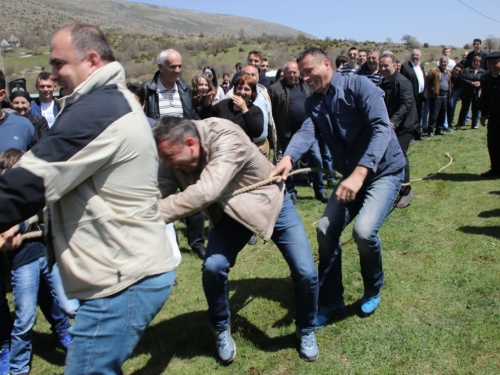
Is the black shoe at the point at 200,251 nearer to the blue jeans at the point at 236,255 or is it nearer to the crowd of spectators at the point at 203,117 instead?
the crowd of spectators at the point at 203,117

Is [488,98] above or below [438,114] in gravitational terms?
above

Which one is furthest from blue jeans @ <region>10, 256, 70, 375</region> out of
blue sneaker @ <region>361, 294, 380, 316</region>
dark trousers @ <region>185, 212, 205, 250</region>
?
blue sneaker @ <region>361, 294, 380, 316</region>

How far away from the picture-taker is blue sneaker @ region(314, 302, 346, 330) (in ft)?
13.6

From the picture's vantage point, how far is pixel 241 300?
473cm

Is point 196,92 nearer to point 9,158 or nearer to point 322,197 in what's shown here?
point 322,197

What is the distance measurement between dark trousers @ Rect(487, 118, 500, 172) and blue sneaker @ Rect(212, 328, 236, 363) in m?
6.96

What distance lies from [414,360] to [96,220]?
2.69 m

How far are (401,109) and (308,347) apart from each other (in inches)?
189

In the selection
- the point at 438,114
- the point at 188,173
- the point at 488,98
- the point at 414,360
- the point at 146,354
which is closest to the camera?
the point at 188,173

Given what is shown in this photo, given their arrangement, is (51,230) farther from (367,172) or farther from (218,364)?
(367,172)

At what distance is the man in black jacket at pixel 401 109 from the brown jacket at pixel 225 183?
4.15 m

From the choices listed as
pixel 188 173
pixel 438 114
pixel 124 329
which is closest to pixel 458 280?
pixel 188 173

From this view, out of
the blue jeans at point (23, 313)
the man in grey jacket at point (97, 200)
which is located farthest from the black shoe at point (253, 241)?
the man in grey jacket at point (97, 200)

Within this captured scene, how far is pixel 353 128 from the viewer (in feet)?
12.6
